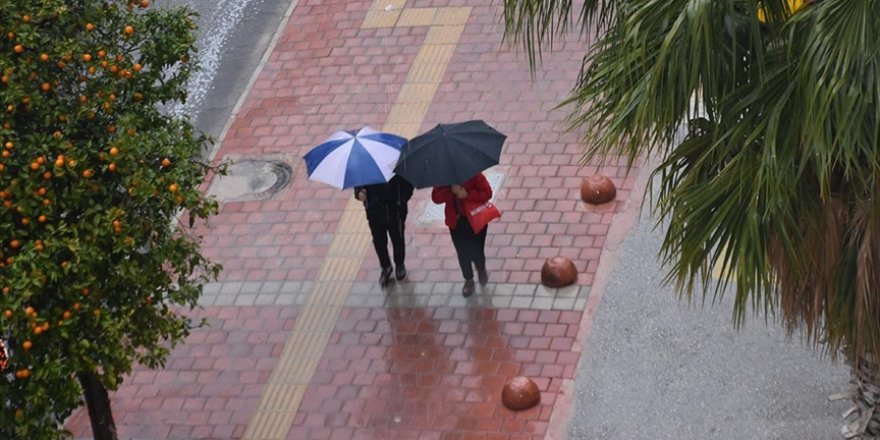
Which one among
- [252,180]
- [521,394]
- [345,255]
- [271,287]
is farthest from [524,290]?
[252,180]

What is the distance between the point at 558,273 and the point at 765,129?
4860 mm

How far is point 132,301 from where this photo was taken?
9180 millimetres

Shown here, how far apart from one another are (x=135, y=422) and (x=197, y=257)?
9.60 feet

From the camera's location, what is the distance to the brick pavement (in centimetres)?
1175

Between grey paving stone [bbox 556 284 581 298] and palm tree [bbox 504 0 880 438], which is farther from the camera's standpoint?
grey paving stone [bbox 556 284 581 298]

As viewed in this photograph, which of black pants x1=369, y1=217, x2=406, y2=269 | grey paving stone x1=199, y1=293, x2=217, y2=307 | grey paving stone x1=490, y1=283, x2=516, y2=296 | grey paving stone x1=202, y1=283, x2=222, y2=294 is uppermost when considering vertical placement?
black pants x1=369, y1=217, x2=406, y2=269

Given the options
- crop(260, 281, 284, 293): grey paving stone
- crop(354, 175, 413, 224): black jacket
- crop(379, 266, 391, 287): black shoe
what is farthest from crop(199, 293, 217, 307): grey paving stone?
crop(354, 175, 413, 224): black jacket

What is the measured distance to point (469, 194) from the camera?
12023 millimetres

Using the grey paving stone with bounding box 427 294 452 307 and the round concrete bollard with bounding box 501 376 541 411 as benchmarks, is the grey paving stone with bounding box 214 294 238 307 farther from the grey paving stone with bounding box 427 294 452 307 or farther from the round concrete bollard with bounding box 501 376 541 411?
the round concrete bollard with bounding box 501 376 541 411

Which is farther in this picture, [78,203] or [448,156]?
[448,156]

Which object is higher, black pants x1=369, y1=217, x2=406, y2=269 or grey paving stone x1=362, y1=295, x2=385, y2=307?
black pants x1=369, y1=217, x2=406, y2=269

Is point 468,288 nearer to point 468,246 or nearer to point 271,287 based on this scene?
point 468,246

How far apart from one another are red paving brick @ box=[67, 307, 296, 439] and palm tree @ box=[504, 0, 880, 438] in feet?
14.8

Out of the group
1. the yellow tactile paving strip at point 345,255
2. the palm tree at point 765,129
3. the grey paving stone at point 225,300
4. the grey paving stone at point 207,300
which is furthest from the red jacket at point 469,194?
the palm tree at point 765,129
